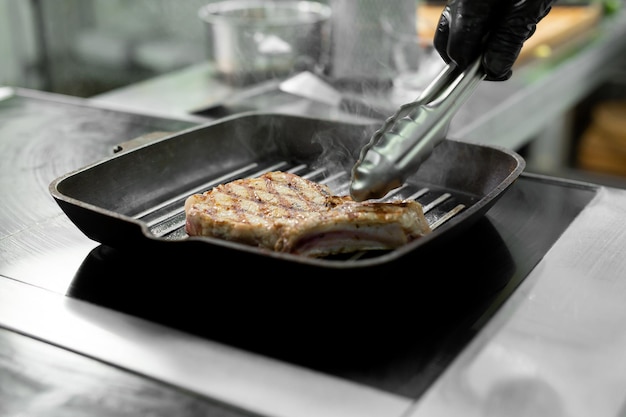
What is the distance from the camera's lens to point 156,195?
1483mm

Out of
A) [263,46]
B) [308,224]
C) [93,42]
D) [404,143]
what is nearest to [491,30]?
[404,143]

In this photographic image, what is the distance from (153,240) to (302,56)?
1.61m

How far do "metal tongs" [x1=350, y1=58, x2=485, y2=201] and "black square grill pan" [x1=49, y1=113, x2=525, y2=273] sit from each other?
114 mm

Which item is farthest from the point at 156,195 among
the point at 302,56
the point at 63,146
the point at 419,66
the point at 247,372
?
the point at 419,66

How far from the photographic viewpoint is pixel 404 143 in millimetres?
1177

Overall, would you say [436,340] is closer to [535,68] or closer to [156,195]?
[156,195]

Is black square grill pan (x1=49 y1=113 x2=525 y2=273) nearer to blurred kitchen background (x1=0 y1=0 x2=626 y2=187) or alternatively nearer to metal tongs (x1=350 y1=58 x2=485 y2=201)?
metal tongs (x1=350 y1=58 x2=485 y2=201)

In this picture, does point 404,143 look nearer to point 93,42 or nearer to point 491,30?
point 491,30

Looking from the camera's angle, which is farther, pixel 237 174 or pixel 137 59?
pixel 137 59

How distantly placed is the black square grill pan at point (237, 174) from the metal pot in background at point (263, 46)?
76 centimetres

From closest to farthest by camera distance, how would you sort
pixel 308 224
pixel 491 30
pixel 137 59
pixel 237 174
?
pixel 308 224
pixel 491 30
pixel 237 174
pixel 137 59

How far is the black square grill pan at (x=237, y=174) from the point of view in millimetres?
1142

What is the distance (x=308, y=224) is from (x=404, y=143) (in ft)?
0.67

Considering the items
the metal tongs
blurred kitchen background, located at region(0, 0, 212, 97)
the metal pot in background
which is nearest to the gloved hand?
the metal tongs
